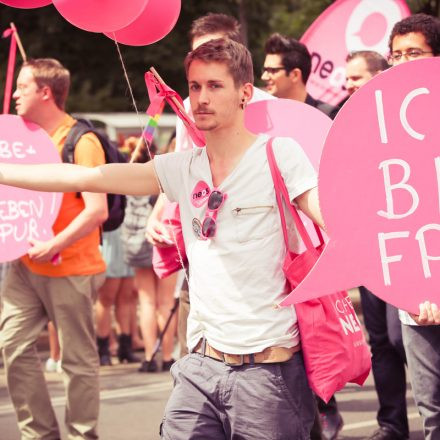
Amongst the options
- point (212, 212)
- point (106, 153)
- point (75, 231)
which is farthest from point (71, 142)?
point (212, 212)

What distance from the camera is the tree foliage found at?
23781 mm

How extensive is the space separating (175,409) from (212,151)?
0.87m

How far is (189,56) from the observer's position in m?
3.92

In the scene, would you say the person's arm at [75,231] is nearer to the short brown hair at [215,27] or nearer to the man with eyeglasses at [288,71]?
the short brown hair at [215,27]

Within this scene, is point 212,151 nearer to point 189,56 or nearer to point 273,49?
point 189,56

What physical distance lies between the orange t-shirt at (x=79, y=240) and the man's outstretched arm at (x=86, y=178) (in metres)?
1.91

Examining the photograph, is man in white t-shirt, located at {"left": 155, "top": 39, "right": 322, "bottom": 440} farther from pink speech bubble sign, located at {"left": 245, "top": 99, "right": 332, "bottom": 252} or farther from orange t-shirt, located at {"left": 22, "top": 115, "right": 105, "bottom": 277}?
orange t-shirt, located at {"left": 22, "top": 115, "right": 105, "bottom": 277}

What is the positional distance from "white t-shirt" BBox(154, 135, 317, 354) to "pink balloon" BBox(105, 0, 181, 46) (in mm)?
663

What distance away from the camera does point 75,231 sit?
5852 millimetres

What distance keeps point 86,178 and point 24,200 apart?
2.06 meters

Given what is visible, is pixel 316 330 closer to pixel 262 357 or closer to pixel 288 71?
pixel 262 357

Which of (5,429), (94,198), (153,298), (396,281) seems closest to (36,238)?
(94,198)

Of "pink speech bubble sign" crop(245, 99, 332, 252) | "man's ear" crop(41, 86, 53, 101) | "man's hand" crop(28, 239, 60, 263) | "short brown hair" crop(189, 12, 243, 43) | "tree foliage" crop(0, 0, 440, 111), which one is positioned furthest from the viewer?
"tree foliage" crop(0, 0, 440, 111)

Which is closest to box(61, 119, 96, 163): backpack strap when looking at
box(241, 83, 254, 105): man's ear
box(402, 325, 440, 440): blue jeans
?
box(402, 325, 440, 440): blue jeans
